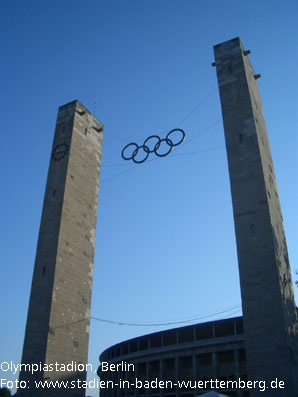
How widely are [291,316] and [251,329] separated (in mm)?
3118

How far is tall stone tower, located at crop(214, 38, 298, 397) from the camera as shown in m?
20.5

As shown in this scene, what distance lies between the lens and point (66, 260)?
98.5 feet

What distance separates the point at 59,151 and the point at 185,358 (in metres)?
21.2

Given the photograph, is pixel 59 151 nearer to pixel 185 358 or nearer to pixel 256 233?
pixel 256 233

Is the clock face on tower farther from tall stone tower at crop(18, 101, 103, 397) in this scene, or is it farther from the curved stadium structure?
the curved stadium structure

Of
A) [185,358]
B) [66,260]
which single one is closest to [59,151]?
[66,260]

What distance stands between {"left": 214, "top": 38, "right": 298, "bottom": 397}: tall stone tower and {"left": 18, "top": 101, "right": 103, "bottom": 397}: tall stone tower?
42.6 feet

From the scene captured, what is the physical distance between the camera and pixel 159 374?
119 feet

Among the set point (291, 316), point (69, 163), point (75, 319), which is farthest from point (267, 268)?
point (69, 163)

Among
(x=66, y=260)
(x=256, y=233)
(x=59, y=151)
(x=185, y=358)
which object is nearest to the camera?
(x=256, y=233)

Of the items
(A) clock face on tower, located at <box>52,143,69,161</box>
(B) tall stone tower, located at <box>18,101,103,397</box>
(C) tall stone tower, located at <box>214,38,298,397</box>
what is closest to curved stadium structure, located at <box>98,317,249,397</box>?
(B) tall stone tower, located at <box>18,101,103,397</box>

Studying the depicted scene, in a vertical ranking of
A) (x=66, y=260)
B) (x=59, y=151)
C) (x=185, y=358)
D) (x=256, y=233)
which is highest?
(x=59, y=151)

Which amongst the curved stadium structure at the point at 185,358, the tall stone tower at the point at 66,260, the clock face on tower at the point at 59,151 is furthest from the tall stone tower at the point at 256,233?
the clock face on tower at the point at 59,151

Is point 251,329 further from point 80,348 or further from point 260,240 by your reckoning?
point 80,348
